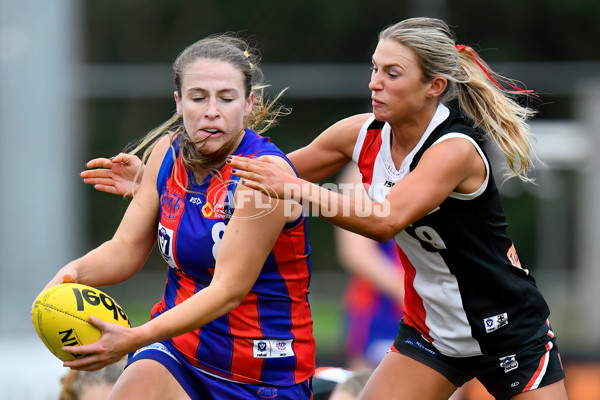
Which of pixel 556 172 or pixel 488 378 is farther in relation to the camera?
pixel 556 172

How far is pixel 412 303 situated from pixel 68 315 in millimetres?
1406

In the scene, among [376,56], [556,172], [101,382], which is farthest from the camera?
[556,172]

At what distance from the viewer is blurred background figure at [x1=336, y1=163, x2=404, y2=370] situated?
5062 millimetres

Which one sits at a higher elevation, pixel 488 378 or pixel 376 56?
pixel 376 56

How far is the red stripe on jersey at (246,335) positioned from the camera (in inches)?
131

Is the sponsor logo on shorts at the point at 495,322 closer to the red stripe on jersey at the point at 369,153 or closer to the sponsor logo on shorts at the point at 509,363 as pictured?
the sponsor logo on shorts at the point at 509,363

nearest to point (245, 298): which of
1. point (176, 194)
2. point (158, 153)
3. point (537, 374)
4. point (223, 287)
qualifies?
point (223, 287)

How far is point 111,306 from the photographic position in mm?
3207

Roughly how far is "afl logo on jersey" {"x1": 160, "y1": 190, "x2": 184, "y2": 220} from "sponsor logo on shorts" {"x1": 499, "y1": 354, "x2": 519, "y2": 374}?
54.2 inches

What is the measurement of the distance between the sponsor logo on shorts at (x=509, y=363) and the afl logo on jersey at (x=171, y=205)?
1377 millimetres

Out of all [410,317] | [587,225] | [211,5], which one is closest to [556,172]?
[587,225]

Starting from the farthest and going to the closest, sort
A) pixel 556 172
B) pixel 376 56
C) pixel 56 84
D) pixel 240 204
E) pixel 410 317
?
pixel 556 172 → pixel 56 84 → pixel 410 317 → pixel 376 56 → pixel 240 204

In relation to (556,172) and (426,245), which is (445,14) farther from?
(426,245)

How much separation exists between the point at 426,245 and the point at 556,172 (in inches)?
349
